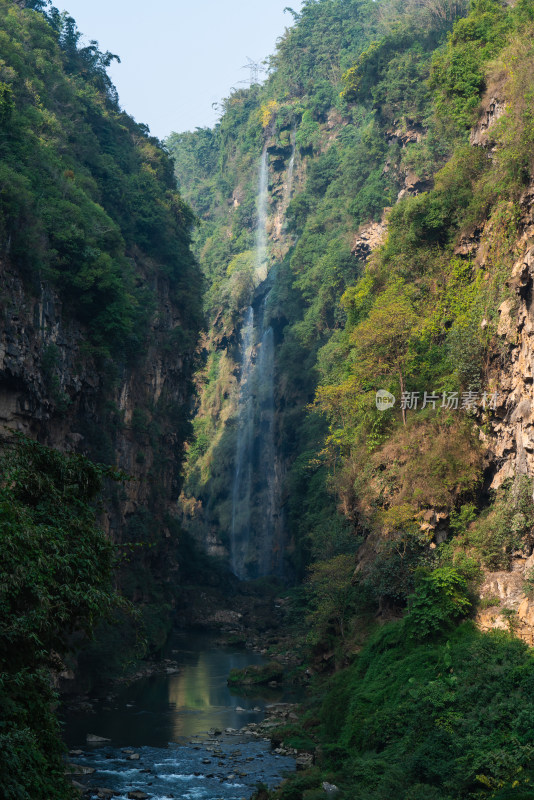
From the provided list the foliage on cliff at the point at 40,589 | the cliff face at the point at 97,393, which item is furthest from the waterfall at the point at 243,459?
the foliage on cliff at the point at 40,589

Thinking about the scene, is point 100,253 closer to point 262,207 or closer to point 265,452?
point 265,452

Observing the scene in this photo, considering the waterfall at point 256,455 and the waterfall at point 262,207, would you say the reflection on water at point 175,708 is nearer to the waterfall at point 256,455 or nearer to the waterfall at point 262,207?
the waterfall at point 256,455

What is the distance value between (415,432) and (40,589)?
18056 mm

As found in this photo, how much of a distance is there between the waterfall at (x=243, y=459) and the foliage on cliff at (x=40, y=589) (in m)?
53.3

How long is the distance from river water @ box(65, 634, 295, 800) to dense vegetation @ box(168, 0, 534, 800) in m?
2.12

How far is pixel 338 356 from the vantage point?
43.6 m

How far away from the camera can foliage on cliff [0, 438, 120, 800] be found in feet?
29.4

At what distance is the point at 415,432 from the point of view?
2578cm

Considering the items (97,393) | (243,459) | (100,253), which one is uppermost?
(100,253)

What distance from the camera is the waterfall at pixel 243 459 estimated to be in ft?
213

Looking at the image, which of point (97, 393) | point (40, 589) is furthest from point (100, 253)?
point (40, 589)

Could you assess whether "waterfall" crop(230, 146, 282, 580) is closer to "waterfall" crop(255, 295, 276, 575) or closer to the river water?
"waterfall" crop(255, 295, 276, 575)

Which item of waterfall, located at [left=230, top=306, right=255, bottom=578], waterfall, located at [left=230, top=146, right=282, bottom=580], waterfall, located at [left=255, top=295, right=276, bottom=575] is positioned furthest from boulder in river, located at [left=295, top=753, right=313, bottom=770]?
waterfall, located at [left=230, top=306, right=255, bottom=578]

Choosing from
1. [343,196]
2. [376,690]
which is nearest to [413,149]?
[343,196]
